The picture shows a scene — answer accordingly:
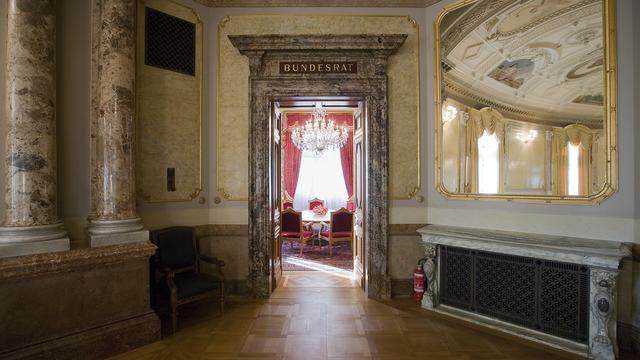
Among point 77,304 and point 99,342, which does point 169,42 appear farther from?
point 99,342

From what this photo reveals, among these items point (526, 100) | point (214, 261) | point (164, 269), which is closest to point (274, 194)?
point (214, 261)

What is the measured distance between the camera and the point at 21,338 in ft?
8.32

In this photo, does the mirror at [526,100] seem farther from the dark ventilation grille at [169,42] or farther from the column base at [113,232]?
the column base at [113,232]

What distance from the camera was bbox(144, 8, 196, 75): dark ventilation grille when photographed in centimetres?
385

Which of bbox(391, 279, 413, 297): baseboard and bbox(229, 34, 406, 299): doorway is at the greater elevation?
bbox(229, 34, 406, 299): doorway

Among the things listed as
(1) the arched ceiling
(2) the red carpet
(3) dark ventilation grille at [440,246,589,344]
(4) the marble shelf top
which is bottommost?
(2) the red carpet

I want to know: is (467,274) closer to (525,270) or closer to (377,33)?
(525,270)

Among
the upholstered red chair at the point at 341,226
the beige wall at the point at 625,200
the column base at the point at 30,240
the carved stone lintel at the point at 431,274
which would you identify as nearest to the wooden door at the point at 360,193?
the carved stone lintel at the point at 431,274

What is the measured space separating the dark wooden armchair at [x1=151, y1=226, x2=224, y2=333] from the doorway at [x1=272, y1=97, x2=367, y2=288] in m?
1.26

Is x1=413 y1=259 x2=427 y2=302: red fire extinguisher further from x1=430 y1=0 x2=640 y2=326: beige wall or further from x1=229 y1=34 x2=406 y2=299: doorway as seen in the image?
x1=430 y1=0 x2=640 y2=326: beige wall

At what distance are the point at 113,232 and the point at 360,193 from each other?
321cm

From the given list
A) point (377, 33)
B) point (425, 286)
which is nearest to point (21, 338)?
point (425, 286)

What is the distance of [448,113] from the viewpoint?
4121 mm

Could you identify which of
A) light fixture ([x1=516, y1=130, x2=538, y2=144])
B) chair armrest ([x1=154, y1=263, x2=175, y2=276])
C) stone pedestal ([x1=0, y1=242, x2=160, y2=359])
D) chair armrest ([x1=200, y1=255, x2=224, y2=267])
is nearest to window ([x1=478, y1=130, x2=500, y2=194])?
light fixture ([x1=516, y1=130, x2=538, y2=144])
